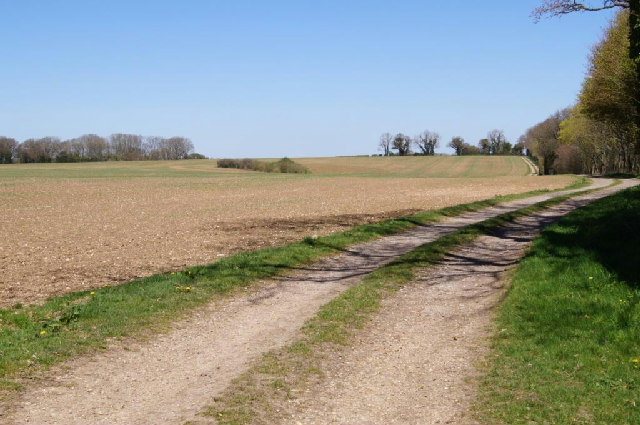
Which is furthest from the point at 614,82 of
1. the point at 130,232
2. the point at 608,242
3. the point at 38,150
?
the point at 38,150

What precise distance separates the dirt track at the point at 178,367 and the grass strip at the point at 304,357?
260 millimetres

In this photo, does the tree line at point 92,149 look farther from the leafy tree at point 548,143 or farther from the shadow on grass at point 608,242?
the shadow on grass at point 608,242

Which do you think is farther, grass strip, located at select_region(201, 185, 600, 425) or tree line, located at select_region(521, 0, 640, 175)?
tree line, located at select_region(521, 0, 640, 175)

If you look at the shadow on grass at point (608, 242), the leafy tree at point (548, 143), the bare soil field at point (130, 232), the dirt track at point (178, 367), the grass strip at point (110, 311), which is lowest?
the bare soil field at point (130, 232)

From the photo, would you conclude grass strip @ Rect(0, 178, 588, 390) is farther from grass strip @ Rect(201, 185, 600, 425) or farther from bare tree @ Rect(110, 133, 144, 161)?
bare tree @ Rect(110, 133, 144, 161)

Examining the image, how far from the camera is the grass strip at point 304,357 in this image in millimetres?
6262

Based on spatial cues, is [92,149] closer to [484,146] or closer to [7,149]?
[7,149]

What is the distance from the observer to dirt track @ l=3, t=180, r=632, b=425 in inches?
247

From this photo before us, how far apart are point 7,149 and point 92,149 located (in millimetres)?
23904

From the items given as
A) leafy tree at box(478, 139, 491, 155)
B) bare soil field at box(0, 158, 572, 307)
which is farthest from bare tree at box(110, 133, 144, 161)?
bare soil field at box(0, 158, 572, 307)

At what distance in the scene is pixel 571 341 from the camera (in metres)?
8.08

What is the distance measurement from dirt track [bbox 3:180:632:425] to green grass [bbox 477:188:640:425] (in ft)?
3.58

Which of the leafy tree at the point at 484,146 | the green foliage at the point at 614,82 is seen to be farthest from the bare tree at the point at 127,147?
the green foliage at the point at 614,82

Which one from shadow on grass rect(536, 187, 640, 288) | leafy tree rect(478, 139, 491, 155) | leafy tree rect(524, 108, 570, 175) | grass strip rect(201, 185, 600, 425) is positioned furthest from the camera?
leafy tree rect(478, 139, 491, 155)
